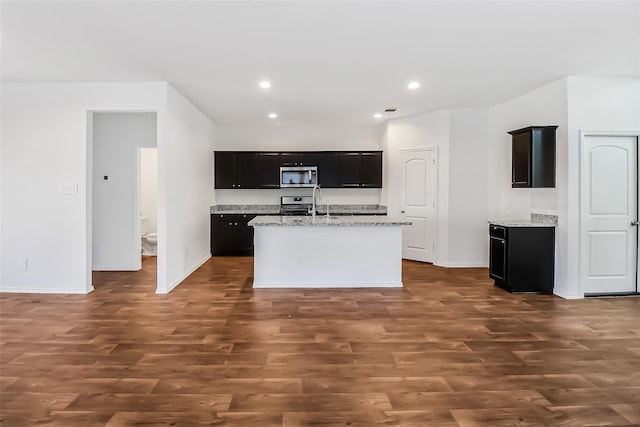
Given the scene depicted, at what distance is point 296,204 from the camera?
7.88 metres

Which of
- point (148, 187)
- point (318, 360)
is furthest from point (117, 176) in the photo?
A: point (318, 360)

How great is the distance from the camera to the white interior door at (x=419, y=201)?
263 inches

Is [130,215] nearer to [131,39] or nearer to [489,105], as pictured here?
[131,39]

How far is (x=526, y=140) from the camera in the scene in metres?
4.80

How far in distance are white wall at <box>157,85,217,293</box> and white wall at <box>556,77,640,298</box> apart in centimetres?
489

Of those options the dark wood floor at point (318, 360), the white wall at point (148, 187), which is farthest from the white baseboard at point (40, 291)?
the white wall at point (148, 187)

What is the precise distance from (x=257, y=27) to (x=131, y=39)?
1.19 m

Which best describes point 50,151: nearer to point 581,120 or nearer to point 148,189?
point 148,189

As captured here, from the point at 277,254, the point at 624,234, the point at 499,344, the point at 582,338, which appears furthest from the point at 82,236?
the point at 624,234

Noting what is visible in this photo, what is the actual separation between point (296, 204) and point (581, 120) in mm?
5031

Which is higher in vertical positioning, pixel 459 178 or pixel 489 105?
pixel 489 105

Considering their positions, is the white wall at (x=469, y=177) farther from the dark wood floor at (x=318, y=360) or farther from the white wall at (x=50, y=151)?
the white wall at (x=50, y=151)

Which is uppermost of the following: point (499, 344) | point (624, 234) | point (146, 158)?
point (146, 158)

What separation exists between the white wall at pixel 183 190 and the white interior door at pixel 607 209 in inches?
200
